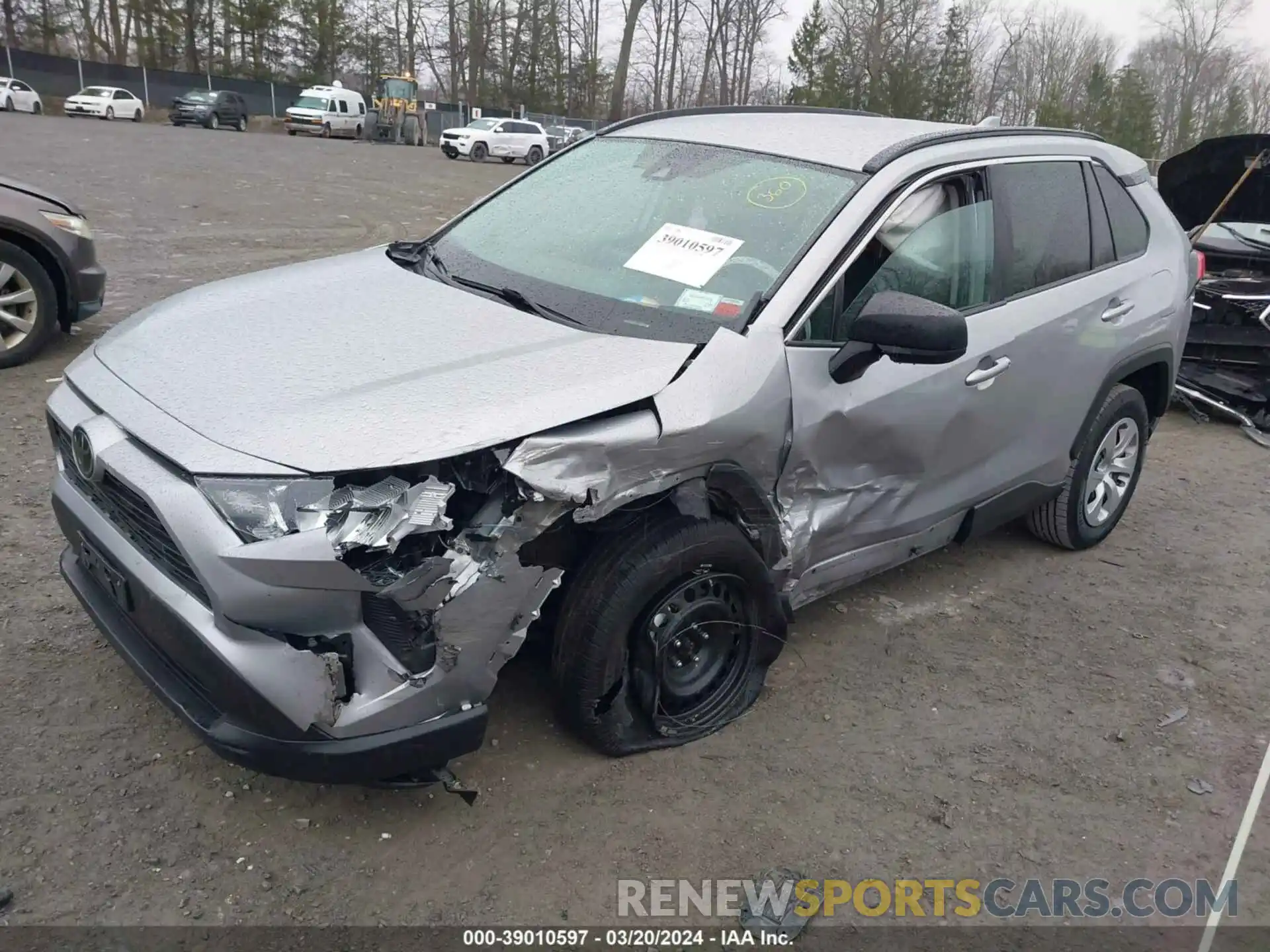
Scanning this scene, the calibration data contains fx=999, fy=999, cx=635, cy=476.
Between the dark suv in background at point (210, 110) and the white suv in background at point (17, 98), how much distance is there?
4361mm

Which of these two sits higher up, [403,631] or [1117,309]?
[1117,309]

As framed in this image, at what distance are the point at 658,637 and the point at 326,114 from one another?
39.2m

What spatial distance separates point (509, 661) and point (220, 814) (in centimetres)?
89

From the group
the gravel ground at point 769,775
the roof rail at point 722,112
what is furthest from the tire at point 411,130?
the gravel ground at point 769,775

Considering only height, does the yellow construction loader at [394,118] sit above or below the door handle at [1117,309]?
above

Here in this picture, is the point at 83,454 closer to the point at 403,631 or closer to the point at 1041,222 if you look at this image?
the point at 403,631

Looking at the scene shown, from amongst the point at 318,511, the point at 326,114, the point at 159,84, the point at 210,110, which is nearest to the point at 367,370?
the point at 318,511

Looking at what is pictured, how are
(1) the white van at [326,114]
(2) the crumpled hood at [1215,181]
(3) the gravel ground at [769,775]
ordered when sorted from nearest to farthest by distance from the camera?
(3) the gravel ground at [769,775] → (2) the crumpled hood at [1215,181] → (1) the white van at [326,114]

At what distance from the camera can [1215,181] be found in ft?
23.2

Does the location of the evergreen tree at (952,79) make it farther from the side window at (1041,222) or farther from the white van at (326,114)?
the side window at (1041,222)

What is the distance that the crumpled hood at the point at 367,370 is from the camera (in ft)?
7.85

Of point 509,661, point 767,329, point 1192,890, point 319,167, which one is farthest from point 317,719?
point 319,167

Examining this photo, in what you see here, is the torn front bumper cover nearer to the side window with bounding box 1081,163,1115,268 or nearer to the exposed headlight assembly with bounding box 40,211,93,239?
the side window with bounding box 1081,163,1115,268

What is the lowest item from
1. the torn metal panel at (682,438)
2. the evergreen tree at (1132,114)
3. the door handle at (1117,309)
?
the torn metal panel at (682,438)
